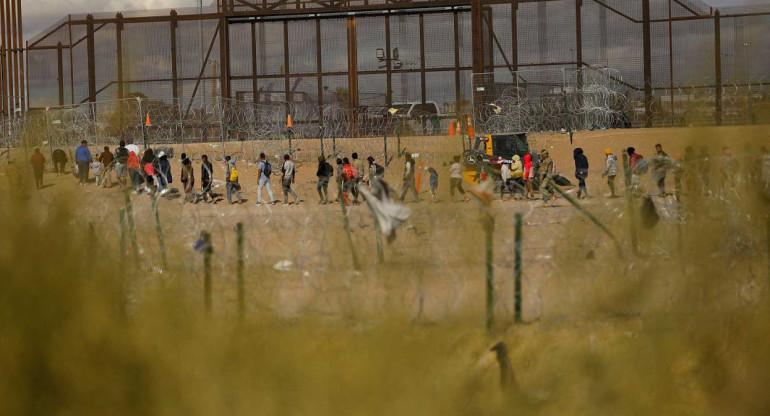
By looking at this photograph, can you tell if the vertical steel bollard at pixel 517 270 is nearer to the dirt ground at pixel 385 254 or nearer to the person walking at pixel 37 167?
the dirt ground at pixel 385 254

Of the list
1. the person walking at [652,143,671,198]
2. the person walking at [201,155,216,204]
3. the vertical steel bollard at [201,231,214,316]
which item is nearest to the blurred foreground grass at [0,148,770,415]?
the vertical steel bollard at [201,231,214,316]

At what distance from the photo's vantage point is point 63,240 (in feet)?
18.7

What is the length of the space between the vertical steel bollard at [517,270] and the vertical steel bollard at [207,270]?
1.86 m

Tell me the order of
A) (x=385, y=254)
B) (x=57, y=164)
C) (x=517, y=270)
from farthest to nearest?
(x=57, y=164)
(x=517, y=270)
(x=385, y=254)

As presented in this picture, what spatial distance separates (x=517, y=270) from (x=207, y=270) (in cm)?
195

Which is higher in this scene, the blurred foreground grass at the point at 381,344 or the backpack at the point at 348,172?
the backpack at the point at 348,172

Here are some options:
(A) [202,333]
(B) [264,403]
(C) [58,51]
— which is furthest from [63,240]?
(C) [58,51]

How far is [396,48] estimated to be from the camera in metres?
27.9

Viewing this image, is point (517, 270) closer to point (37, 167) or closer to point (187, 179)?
point (37, 167)

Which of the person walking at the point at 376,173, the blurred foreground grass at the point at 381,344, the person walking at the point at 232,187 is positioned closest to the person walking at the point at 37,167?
the blurred foreground grass at the point at 381,344

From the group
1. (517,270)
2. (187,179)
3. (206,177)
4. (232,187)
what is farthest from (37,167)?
(206,177)

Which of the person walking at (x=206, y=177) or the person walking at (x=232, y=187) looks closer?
the person walking at (x=206, y=177)

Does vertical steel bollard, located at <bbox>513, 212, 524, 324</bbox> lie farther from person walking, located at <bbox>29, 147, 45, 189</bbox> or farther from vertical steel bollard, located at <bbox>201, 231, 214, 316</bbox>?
person walking, located at <bbox>29, 147, 45, 189</bbox>

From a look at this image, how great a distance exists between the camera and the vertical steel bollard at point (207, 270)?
17.8ft
